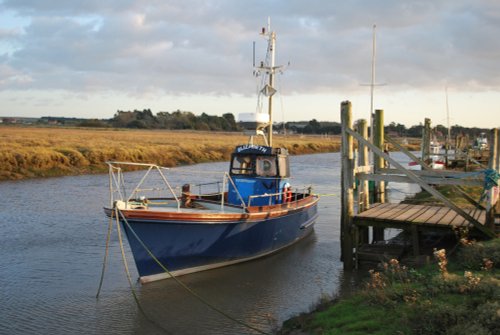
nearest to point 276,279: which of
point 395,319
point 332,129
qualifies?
point 395,319

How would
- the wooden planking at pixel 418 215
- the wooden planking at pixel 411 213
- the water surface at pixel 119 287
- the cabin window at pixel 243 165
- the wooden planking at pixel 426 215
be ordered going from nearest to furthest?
1. the water surface at pixel 119 287
2. the wooden planking at pixel 418 215
3. the wooden planking at pixel 426 215
4. the wooden planking at pixel 411 213
5. the cabin window at pixel 243 165

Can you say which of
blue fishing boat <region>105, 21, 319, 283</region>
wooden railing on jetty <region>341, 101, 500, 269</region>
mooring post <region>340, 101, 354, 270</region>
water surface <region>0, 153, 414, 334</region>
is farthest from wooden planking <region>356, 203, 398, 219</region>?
blue fishing boat <region>105, 21, 319, 283</region>

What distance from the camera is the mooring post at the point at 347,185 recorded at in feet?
42.7

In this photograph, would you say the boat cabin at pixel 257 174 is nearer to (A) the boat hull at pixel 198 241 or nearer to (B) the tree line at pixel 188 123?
(A) the boat hull at pixel 198 241

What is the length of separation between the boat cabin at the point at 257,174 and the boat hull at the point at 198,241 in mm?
1044

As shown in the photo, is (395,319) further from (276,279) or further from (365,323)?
(276,279)

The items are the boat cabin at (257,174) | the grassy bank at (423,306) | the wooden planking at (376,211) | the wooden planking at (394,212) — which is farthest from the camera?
the boat cabin at (257,174)

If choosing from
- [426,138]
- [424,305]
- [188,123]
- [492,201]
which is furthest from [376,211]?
[188,123]

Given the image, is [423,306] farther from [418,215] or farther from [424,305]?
[418,215]

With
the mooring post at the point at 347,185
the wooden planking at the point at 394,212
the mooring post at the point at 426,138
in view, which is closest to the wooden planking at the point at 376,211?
the wooden planking at the point at 394,212

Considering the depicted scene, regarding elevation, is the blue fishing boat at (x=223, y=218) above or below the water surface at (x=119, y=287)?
above

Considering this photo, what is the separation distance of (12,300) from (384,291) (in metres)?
7.85

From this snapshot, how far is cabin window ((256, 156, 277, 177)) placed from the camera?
15922 mm

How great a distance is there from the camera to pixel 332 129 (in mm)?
153500
